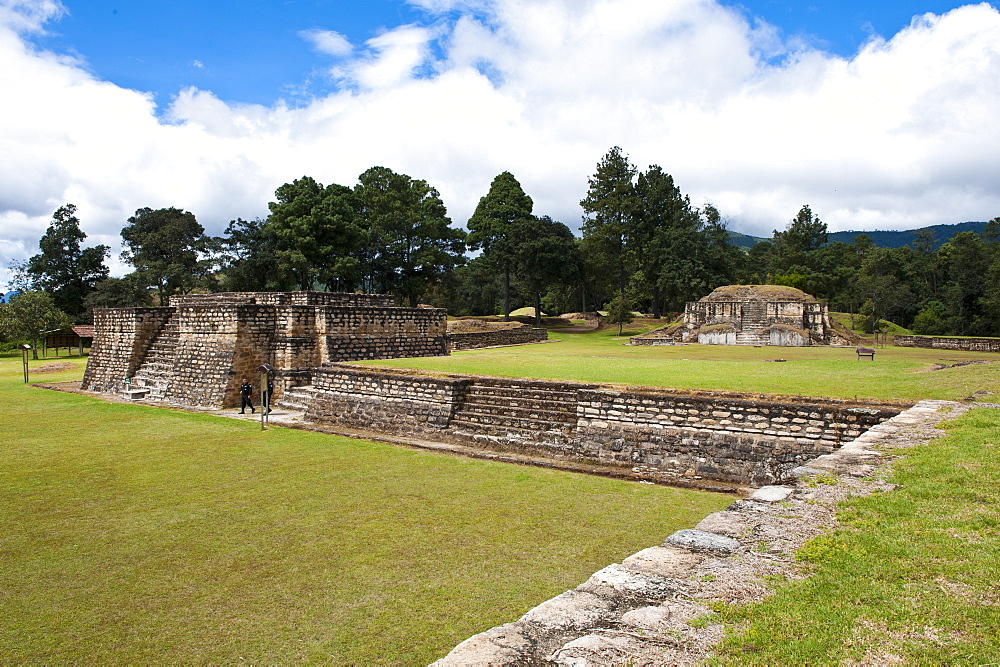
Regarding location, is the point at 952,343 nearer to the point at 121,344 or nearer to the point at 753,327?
the point at 753,327

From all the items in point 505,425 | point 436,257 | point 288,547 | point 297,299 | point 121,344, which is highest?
point 436,257

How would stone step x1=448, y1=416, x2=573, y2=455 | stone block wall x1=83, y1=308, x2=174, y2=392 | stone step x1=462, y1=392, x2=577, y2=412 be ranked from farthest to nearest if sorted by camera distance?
stone block wall x1=83, y1=308, x2=174, y2=392 < stone step x1=462, y1=392, x2=577, y2=412 < stone step x1=448, y1=416, x2=573, y2=455

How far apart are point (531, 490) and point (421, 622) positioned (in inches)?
125

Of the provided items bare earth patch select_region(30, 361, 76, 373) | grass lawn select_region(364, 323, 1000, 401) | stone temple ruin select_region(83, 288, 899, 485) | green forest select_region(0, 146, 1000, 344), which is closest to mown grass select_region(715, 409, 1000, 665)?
stone temple ruin select_region(83, 288, 899, 485)

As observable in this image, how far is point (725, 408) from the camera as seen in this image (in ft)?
24.5

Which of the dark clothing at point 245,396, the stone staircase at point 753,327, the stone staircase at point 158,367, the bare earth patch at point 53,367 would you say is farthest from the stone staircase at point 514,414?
the stone staircase at point 753,327

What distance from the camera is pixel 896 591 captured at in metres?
2.60

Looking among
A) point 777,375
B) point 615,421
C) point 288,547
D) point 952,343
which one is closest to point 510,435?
point 615,421

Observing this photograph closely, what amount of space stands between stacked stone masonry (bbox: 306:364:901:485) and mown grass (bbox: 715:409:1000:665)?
116 inches

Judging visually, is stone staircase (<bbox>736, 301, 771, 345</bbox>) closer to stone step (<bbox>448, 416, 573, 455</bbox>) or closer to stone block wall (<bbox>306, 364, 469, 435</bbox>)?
stone block wall (<bbox>306, 364, 469, 435</bbox>)

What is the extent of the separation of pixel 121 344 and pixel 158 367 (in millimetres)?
2144

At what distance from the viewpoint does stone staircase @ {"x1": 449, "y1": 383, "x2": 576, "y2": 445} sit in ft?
28.7

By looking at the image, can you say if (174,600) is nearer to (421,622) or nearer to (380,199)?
(421,622)

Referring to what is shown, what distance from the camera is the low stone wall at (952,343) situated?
22141 mm
